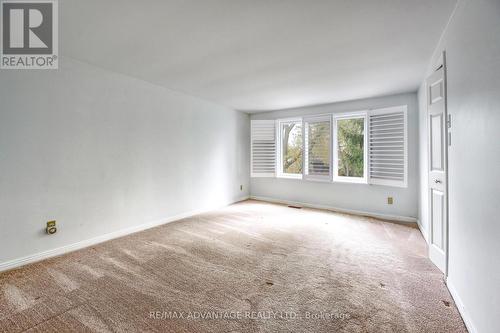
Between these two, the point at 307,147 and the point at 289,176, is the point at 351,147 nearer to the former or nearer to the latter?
the point at 307,147

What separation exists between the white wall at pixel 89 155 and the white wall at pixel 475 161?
12.0ft

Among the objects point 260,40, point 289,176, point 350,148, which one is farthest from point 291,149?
point 260,40

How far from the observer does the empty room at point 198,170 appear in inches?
61.2

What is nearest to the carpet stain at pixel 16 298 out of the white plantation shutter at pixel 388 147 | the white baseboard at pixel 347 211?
the white baseboard at pixel 347 211

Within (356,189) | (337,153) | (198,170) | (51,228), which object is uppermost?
(337,153)

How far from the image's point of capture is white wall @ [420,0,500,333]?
1.20m

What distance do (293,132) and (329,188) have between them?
158 centimetres

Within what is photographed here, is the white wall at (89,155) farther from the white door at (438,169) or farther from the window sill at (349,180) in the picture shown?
the white door at (438,169)

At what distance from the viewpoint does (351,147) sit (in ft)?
14.8

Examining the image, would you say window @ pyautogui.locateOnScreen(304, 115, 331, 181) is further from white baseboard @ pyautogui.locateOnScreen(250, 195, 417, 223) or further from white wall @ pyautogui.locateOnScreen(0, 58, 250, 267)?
white wall @ pyautogui.locateOnScreen(0, 58, 250, 267)

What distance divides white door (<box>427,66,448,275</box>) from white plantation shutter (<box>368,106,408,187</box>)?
1.45m

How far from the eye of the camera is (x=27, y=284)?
2.00 meters

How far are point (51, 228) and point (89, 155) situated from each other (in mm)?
921

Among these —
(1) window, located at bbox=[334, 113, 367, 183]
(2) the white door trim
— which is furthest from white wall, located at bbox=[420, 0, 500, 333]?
(1) window, located at bbox=[334, 113, 367, 183]
